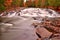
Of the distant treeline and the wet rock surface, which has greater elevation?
the distant treeline

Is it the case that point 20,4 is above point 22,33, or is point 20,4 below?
above

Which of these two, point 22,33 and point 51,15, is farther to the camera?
point 51,15

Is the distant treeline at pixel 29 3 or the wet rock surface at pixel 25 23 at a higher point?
the distant treeline at pixel 29 3

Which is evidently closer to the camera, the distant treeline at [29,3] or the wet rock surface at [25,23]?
the wet rock surface at [25,23]

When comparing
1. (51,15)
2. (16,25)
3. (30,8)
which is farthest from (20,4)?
(51,15)

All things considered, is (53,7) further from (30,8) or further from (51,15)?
(30,8)

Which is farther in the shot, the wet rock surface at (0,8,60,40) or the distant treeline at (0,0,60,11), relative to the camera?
the distant treeline at (0,0,60,11)

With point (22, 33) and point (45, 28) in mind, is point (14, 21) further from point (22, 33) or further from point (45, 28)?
point (45, 28)

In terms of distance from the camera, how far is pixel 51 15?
1533mm

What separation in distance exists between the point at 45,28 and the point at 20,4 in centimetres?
40

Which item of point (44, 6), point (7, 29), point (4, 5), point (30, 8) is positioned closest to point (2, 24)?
point (7, 29)

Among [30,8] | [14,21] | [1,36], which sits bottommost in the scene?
[1,36]

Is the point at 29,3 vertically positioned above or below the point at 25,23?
above

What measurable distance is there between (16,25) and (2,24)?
5.9 inches
